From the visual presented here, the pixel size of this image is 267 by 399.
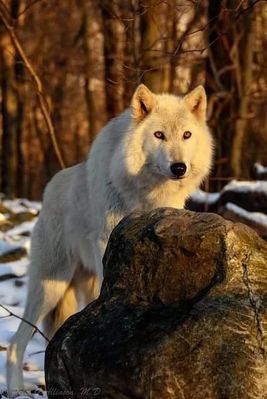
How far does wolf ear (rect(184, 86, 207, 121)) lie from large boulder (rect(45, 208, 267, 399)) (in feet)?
6.92

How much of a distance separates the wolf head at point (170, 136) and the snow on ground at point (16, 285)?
1.60 metres

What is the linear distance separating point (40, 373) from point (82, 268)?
0.99 m

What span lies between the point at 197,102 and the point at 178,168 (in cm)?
90

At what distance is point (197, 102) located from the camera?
20.2 feet

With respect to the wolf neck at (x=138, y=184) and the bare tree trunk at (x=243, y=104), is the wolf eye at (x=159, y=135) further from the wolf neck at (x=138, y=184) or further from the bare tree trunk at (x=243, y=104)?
the bare tree trunk at (x=243, y=104)

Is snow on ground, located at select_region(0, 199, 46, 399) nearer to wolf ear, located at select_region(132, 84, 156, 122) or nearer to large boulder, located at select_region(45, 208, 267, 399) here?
large boulder, located at select_region(45, 208, 267, 399)

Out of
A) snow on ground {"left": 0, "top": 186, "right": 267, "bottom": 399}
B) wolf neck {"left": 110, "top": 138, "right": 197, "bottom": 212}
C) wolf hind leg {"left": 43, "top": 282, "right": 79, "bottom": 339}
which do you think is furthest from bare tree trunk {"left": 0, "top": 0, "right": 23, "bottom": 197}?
wolf neck {"left": 110, "top": 138, "right": 197, "bottom": 212}

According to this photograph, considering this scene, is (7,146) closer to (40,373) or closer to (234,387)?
(40,373)

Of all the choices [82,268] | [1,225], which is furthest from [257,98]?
[82,268]

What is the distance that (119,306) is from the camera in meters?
3.92

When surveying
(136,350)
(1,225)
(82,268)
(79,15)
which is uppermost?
(79,15)

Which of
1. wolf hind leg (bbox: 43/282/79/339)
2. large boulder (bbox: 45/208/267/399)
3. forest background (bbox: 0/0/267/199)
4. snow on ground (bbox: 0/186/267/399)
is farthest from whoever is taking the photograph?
forest background (bbox: 0/0/267/199)

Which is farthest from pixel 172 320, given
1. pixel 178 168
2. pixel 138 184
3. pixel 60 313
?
pixel 60 313

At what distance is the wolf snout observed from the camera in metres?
5.50
